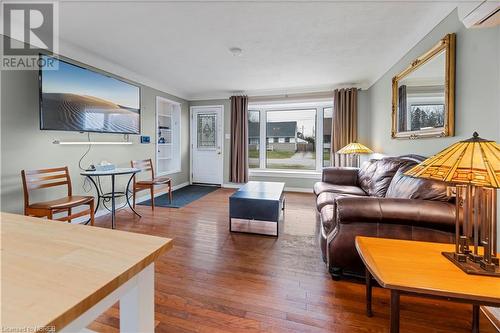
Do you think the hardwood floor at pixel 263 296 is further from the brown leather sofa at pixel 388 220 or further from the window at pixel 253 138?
the window at pixel 253 138

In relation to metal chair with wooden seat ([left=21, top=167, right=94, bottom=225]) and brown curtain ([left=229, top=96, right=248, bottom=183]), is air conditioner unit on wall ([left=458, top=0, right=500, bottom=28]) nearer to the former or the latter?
metal chair with wooden seat ([left=21, top=167, right=94, bottom=225])

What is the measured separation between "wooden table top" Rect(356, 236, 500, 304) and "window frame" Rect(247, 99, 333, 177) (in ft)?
13.3

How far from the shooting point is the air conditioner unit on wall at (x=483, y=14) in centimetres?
136

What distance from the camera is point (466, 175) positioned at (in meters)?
1.01

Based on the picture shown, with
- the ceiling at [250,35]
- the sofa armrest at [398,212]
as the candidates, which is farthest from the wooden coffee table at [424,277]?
the ceiling at [250,35]

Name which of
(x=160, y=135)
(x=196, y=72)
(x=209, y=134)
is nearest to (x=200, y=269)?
(x=196, y=72)

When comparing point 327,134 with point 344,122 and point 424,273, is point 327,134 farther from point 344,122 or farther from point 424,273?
point 424,273

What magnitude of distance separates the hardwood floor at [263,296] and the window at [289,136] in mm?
2980

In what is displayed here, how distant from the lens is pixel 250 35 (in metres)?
2.67

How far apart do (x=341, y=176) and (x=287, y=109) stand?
Answer: 96.2 inches

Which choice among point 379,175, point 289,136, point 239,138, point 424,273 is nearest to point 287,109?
point 289,136

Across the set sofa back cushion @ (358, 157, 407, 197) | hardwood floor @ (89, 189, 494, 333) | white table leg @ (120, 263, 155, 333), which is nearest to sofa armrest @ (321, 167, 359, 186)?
sofa back cushion @ (358, 157, 407, 197)

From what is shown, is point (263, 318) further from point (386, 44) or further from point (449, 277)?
point (386, 44)

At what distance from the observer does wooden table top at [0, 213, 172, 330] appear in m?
0.40
